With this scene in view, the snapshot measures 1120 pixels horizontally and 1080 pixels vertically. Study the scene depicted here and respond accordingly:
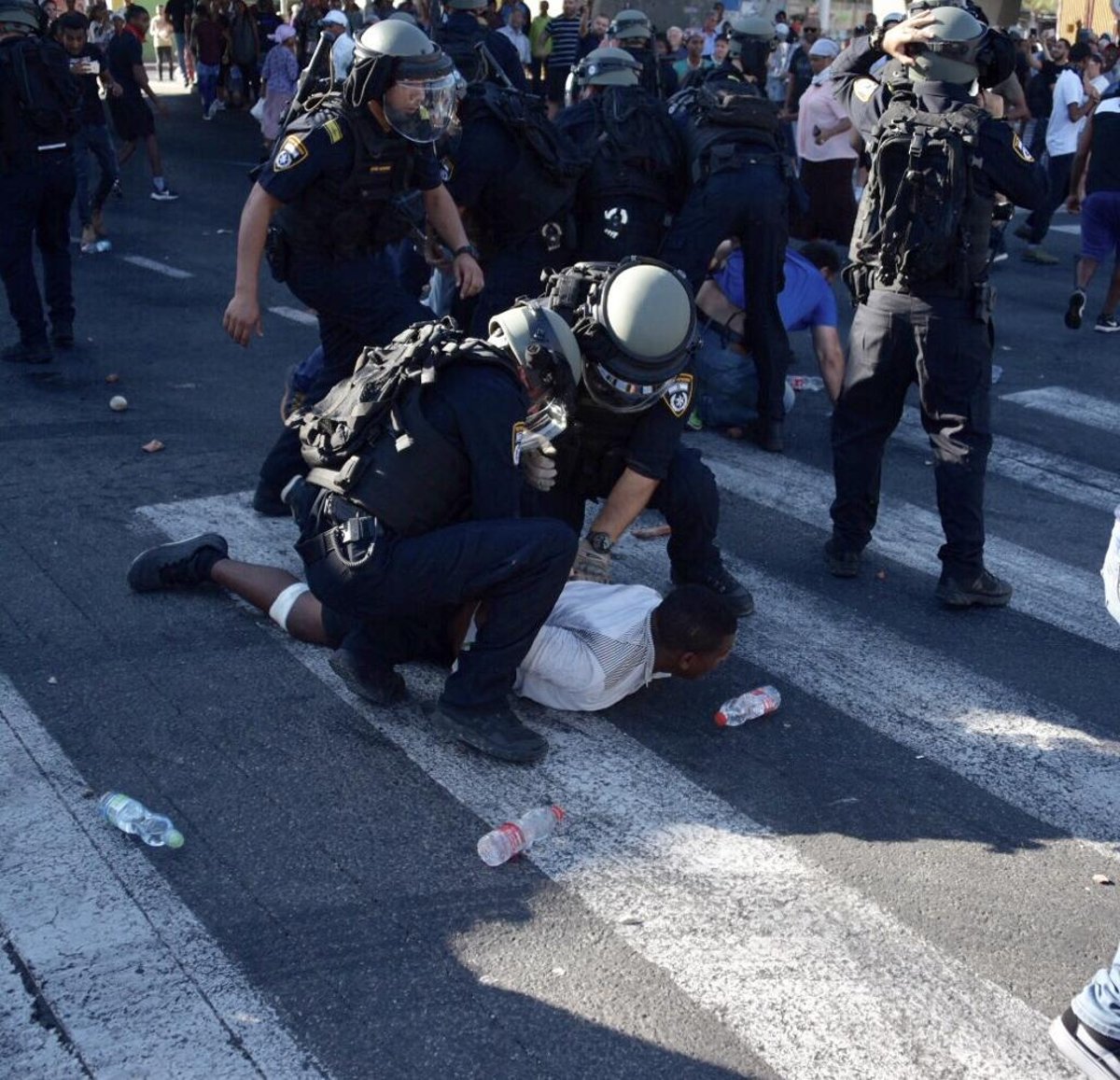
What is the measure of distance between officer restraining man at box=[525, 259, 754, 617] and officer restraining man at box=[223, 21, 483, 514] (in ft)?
3.89

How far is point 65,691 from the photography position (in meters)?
4.67

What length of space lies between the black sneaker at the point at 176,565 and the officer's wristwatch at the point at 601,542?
4.56ft

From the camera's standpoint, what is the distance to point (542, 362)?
14.3 ft

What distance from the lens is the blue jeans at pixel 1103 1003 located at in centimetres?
308

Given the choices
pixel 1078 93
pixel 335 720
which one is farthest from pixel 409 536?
pixel 1078 93

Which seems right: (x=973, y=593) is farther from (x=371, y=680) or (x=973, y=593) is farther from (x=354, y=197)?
(x=354, y=197)

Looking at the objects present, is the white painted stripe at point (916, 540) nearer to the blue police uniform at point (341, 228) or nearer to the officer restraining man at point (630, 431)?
the officer restraining man at point (630, 431)

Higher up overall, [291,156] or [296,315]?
[291,156]

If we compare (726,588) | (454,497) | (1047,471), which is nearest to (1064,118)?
(1047,471)

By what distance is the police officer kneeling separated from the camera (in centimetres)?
417

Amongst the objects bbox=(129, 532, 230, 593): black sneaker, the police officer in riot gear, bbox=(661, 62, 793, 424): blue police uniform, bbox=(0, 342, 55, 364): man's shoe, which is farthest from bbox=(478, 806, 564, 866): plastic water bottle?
bbox=(0, 342, 55, 364): man's shoe

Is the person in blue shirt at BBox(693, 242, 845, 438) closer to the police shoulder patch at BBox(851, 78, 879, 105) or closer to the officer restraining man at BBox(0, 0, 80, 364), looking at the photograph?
the police shoulder patch at BBox(851, 78, 879, 105)

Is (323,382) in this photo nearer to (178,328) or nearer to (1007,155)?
(1007,155)

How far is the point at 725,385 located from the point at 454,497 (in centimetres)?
366
